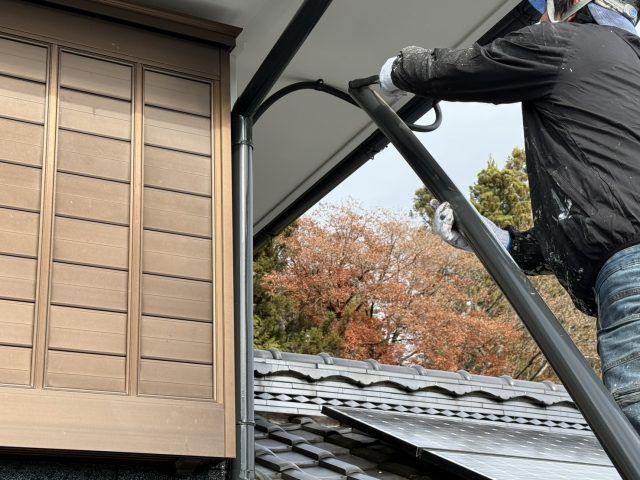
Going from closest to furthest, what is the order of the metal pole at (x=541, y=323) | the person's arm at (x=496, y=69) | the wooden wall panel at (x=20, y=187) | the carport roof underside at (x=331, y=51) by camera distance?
the metal pole at (x=541, y=323) → the person's arm at (x=496, y=69) → the wooden wall panel at (x=20, y=187) → the carport roof underside at (x=331, y=51)

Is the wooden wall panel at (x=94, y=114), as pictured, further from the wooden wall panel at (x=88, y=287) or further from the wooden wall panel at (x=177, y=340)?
the wooden wall panel at (x=177, y=340)

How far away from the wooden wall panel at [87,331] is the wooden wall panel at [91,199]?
14.9 inches

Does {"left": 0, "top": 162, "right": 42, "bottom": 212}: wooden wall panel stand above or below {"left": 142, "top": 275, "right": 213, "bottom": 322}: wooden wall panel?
above

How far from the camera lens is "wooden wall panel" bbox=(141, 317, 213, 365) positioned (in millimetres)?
3322

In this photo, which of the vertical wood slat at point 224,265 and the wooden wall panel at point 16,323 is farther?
the vertical wood slat at point 224,265

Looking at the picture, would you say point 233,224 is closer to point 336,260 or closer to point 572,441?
point 572,441

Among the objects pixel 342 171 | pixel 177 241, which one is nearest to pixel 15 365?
pixel 177 241

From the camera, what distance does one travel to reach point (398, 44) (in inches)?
172

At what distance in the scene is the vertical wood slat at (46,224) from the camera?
313 centimetres

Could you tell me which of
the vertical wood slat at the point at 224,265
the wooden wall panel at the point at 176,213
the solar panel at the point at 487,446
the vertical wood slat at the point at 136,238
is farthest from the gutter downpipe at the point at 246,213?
the solar panel at the point at 487,446

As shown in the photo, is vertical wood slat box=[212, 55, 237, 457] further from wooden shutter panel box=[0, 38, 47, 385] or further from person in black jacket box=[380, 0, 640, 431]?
person in black jacket box=[380, 0, 640, 431]

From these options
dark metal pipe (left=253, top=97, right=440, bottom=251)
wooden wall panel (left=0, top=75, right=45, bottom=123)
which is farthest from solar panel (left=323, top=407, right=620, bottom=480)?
wooden wall panel (left=0, top=75, right=45, bottom=123)

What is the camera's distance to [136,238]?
11.3 feet

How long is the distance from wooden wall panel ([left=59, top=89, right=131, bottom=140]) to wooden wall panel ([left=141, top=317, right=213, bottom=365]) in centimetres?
79
